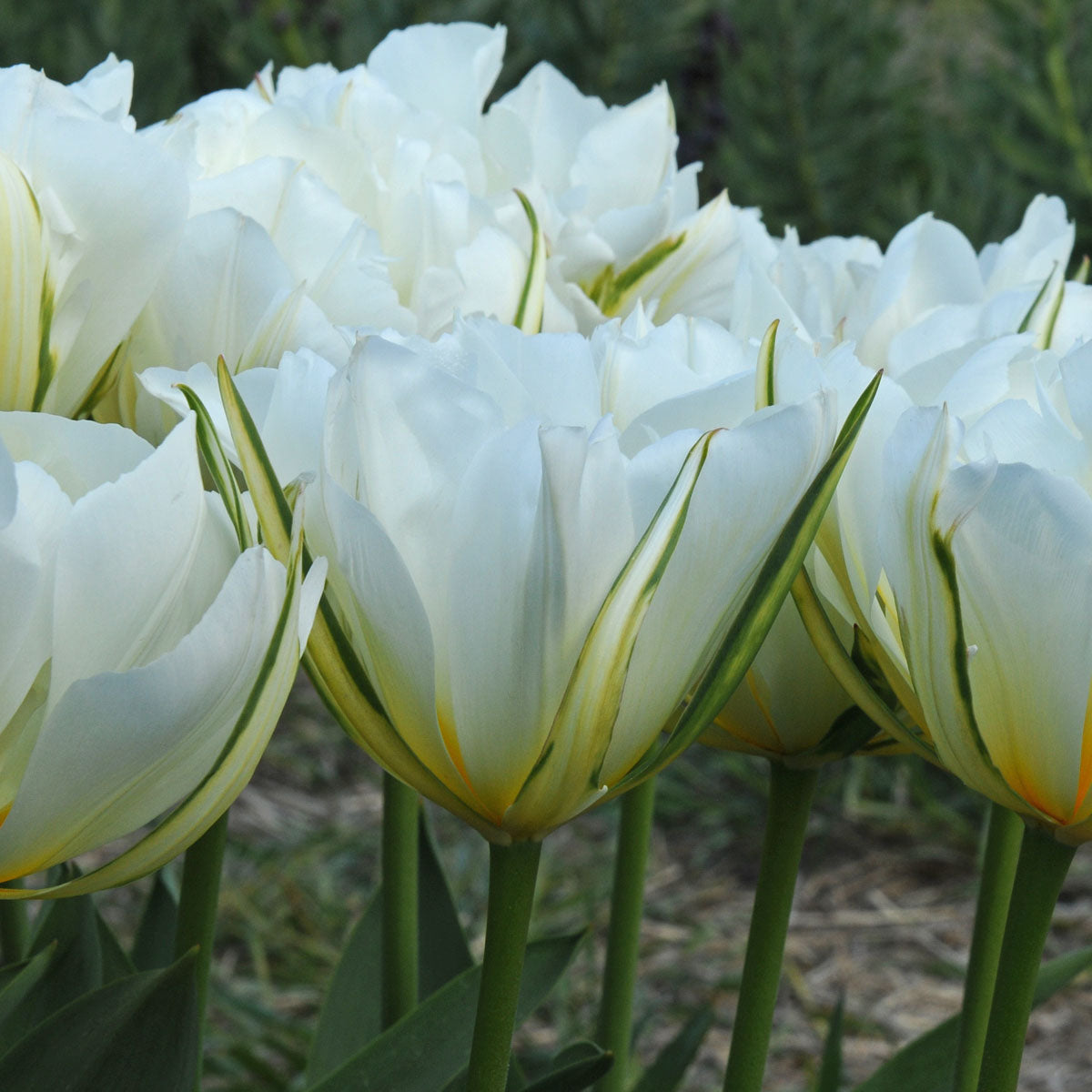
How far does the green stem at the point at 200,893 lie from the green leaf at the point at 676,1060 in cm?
23

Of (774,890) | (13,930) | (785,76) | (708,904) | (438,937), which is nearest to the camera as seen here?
(774,890)

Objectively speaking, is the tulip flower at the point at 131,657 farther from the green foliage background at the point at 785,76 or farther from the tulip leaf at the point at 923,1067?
the green foliage background at the point at 785,76

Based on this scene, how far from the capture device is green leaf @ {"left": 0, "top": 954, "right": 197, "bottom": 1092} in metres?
0.32

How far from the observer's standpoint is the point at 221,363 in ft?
0.86

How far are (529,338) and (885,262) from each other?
0.48 feet

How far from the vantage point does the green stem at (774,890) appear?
343 millimetres

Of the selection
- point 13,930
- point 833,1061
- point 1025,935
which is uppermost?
point 1025,935

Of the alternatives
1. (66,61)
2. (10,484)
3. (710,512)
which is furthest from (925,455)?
(66,61)

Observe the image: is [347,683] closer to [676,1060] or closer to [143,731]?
[143,731]

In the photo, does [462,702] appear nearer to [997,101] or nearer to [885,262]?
[885,262]

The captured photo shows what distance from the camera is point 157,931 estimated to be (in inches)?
21.2

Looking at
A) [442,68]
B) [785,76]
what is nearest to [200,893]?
[442,68]

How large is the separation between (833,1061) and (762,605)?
382mm

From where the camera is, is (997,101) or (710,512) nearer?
(710,512)
